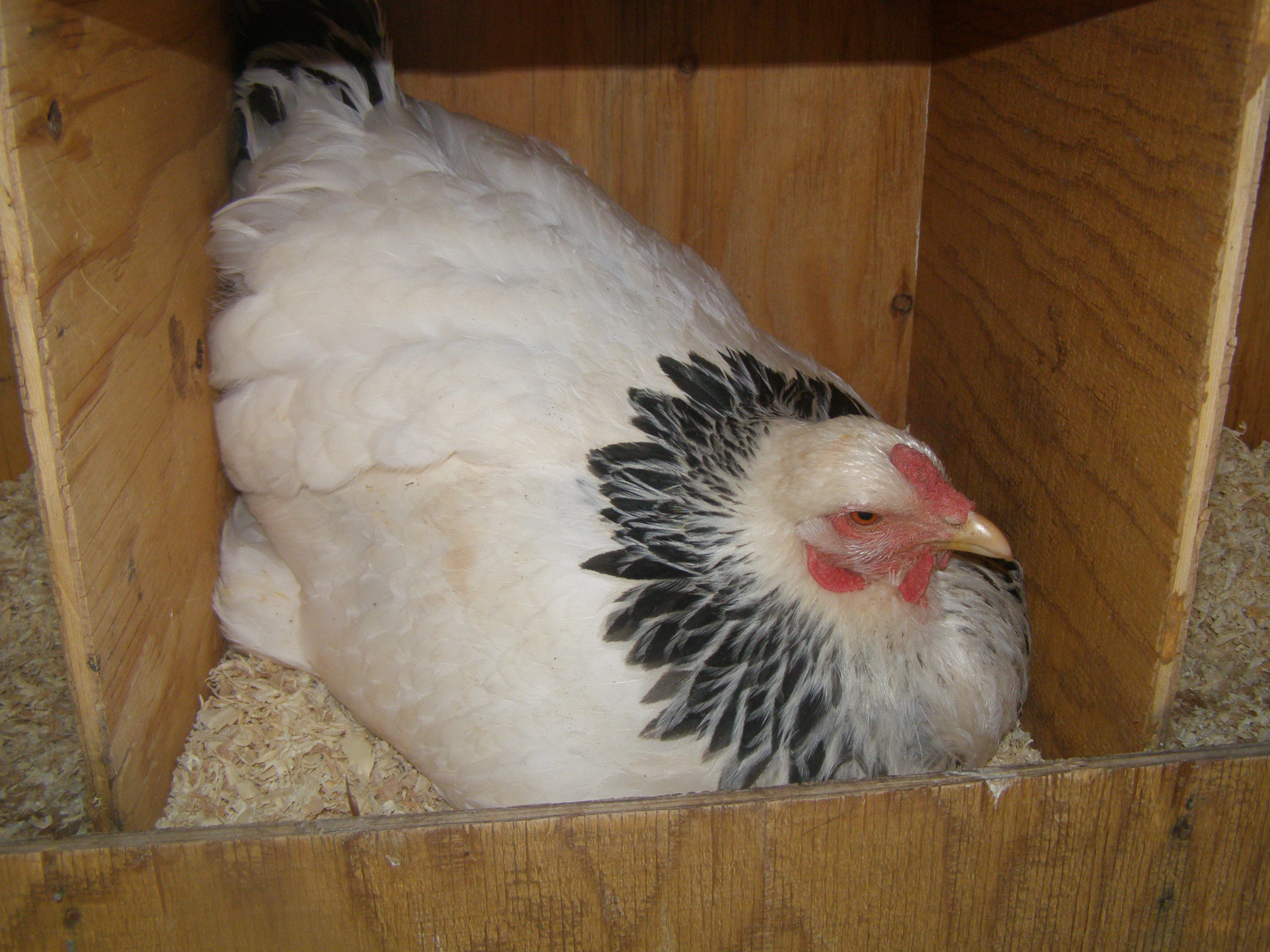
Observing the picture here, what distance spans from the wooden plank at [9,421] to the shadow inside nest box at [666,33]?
132 cm

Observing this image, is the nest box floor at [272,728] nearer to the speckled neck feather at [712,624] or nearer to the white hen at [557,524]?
the white hen at [557,524]

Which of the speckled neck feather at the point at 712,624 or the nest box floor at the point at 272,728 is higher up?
the speckled neck feather at the point at 712,624

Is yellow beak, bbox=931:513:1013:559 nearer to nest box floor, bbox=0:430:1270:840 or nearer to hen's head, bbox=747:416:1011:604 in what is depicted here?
hen's head, bbox=747:416:1011:604

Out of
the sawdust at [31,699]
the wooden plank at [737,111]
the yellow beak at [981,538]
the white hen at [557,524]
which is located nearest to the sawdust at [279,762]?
the white hen at [557,524]

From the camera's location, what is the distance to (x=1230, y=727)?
194 centimetres

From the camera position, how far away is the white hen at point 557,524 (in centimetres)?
155

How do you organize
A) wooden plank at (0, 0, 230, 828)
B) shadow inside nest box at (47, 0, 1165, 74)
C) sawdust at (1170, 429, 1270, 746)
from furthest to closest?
shadow inside nest box at (47, 0, 1165, 74) < sawdust at (1170, 429, 1270, 746) < wooden plank at (0, 0, 230, 828)

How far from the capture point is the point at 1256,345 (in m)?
2.56

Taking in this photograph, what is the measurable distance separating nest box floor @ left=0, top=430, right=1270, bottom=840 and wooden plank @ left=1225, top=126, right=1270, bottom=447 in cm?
53

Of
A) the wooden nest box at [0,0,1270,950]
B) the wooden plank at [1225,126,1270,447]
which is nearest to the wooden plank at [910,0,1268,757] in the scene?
the wooden nest box at [0,0,1270,950]

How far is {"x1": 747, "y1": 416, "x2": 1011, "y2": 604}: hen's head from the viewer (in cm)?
153

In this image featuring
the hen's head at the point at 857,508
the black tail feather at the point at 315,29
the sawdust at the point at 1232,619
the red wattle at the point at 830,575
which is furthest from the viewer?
the black tail feather at the point at 315,29

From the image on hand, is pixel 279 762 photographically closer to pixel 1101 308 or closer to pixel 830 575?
pixel 830 575

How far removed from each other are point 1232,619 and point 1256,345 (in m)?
0.87
